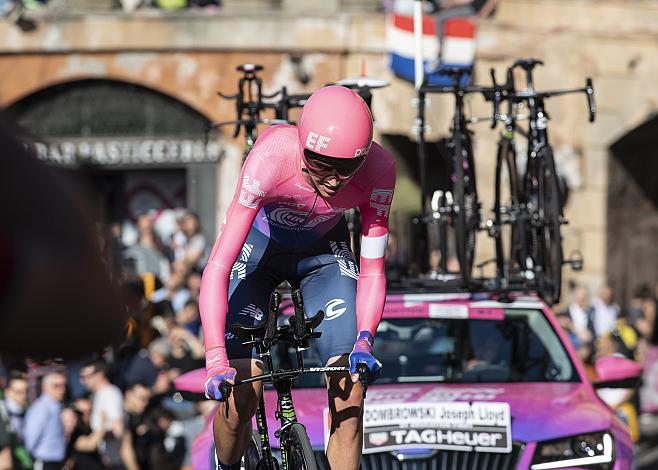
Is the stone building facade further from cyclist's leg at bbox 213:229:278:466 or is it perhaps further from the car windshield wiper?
cyclist's leg at bbox 213:229:278:466

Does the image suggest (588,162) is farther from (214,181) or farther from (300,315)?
(300,315)

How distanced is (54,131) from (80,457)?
11.0m

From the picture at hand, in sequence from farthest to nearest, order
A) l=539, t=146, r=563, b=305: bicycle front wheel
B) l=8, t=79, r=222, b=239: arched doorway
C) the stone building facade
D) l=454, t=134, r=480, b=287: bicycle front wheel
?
1. l=8, t=79, r=222, b=239: arched doorway
2. the stone building facade
3. l=454, t=134, r=480, b=287: bicycle front wheel
4. l=539, t=146, r=563, b=305: bicycle front wheel

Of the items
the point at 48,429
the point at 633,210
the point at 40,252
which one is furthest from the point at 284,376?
the point at 633,210

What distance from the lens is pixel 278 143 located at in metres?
5.41

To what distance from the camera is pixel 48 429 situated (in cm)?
1007

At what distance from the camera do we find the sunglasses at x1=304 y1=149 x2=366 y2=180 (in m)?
5.03

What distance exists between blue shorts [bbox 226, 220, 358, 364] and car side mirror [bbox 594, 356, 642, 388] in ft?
6.00


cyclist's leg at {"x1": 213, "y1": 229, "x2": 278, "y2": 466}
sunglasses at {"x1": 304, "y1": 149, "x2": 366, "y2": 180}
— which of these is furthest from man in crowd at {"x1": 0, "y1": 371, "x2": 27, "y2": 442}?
sunglasses at {"x1": 304, "y1": 149, "x2": 366, "y2": 180}

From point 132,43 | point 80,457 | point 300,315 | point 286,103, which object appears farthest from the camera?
point 132,43

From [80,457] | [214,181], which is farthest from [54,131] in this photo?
[80,457]

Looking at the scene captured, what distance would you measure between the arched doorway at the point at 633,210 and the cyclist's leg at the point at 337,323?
52.1 feet

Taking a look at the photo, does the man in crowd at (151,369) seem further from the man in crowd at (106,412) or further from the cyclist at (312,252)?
the cyclist at (312,252)

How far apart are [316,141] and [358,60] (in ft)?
49.3
